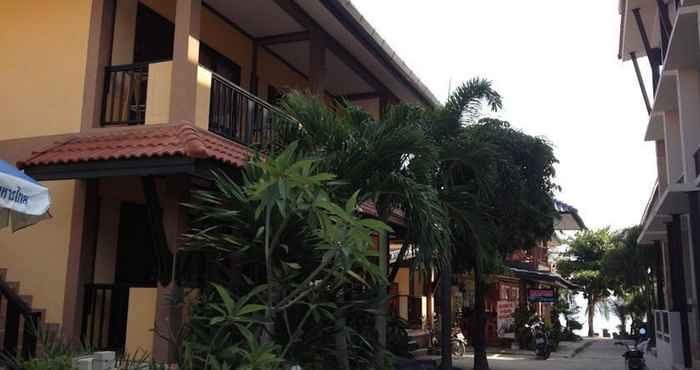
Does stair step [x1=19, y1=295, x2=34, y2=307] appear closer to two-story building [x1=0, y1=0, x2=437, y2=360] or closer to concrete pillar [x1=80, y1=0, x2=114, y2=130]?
two-story building [x1=0, y1=0, x2=437, y2=360]

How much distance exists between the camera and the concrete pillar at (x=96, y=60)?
30.4 ft

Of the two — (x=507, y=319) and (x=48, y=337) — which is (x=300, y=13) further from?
(x=507, y=319)

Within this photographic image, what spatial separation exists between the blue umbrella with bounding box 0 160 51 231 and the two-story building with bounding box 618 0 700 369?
9857 millimetres

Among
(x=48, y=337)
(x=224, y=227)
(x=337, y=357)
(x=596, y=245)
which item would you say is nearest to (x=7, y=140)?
(x=48, y=337)

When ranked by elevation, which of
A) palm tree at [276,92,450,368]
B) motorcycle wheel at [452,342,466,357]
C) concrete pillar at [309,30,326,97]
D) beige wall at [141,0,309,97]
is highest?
beige wall at [141,0,309,97]

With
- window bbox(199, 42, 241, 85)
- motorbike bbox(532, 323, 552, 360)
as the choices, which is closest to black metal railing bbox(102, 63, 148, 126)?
window bbox(199, 42, 241, 85)

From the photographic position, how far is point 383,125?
856 cm

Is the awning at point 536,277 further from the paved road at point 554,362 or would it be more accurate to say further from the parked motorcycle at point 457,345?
the parked motorcycle at point 457,345

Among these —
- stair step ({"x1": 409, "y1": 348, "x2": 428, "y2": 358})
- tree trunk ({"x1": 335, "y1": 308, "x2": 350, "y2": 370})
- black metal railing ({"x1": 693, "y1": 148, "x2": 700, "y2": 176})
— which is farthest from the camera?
stair step ({"x1": 409, "y1": 348, "x2": 428, "y2": 358})

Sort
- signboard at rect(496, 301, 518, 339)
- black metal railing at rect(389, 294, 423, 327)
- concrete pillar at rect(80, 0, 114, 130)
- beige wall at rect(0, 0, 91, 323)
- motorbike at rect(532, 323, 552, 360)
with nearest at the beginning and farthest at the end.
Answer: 1. beige wall at rect(0, 0, 91, 323)
2. concrete pillar at rect(80, 0, 114, 130)
3. black metal railing at rect(389, 294, 423, 327)
4. motorbike at rect(532, 323, 552, 360)
5. signboard at rect(496, 301, 518, 339)

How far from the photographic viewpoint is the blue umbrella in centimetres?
645

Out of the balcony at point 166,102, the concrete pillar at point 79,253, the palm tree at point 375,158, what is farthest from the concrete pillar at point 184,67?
the concrete pillar at point 79,253

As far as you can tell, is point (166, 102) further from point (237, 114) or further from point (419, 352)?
point (419, 352)

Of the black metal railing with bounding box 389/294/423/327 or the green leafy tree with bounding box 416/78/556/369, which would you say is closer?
the green leafy tree with bounding box 416/78/556/369
